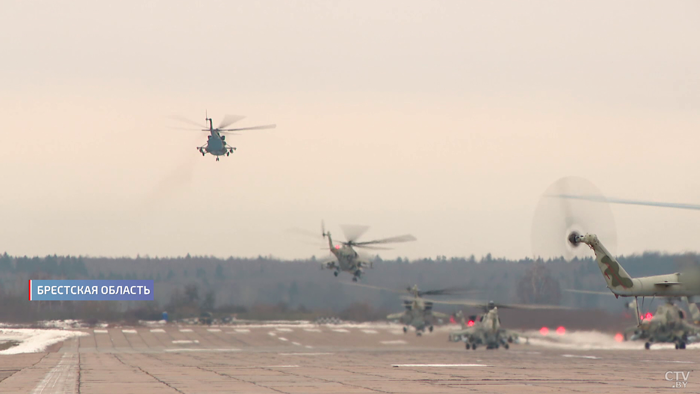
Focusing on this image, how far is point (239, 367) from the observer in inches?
2163

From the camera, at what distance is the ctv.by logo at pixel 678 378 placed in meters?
40.0

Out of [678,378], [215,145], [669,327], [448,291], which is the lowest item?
[678,378]

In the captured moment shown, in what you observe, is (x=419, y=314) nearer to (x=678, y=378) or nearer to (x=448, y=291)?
(x=448, y=291)

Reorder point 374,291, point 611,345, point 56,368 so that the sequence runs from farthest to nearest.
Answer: point 374,291 < point 611,345 < point 56,368

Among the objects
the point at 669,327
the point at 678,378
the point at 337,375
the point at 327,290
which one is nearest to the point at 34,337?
the point at 327,290

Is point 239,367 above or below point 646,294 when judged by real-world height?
below

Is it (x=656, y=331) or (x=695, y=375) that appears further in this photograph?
(x=656, y=331)

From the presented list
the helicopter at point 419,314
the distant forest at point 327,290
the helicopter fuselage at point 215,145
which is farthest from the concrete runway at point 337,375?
the distant forest at point 327,290

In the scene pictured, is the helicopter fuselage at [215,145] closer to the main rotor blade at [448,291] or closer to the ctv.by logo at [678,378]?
the main rotor blade at [448,291]

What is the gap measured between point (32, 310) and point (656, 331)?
87916 millimetres

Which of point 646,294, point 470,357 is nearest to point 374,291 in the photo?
point 470,357

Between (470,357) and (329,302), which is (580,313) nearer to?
(470,357)

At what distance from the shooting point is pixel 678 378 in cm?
4481

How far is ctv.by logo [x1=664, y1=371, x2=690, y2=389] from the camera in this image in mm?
40000
